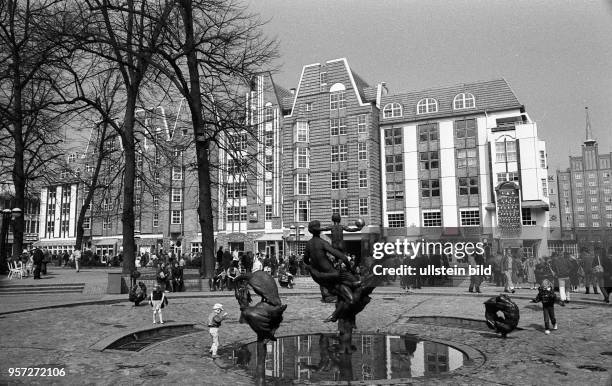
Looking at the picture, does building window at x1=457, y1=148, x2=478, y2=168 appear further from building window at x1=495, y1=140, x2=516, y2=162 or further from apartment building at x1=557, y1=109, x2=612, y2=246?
apartment building at x1=557, y1=109, x2=612, y2=246

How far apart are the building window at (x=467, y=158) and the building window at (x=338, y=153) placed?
10832 millimetres

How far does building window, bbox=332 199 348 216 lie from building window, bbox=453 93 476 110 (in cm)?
1380

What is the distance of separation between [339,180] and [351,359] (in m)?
40.3

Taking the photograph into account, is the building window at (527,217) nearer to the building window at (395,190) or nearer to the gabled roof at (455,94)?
the gabled roof at (455,94)

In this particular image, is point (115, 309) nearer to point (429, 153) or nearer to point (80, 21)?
point (80, 21)

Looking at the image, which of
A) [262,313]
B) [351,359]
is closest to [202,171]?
[351,359]

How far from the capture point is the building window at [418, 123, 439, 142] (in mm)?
46875

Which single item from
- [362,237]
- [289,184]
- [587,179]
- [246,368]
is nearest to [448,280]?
[246,368]

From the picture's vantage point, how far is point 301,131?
5000cm

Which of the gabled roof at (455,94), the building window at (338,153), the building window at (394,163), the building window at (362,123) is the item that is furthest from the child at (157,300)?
the gabled roof at (455,94)

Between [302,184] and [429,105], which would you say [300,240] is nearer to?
[302,184]

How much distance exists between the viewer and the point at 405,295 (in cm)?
1898

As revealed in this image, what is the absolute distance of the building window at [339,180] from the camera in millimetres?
48188

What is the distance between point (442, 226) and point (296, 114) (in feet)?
60.3
